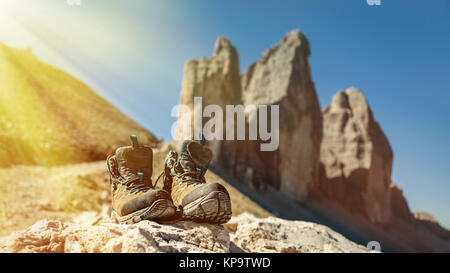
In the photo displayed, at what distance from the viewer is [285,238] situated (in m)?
3.87

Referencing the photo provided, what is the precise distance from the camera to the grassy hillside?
17750 mm

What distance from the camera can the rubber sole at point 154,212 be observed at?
2.47 m

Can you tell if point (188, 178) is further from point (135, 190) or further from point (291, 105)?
point (291, 105)

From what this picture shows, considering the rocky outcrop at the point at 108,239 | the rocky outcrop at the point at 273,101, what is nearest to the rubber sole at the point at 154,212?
the rocky outcrop at the point at 108,239

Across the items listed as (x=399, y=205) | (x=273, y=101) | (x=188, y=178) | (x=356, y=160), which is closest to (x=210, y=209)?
(x=188, y=178)

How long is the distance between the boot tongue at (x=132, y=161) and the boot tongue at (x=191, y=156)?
13.6 inches

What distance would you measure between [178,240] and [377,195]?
4273 centimetres

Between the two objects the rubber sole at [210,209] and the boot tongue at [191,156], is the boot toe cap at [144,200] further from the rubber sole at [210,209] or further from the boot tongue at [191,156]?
the boot tongue at [191,156]

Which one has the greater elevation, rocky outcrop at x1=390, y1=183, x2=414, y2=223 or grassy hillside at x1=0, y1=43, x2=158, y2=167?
grassy hillside at x1=0, y1=43, x2=158, y2=167

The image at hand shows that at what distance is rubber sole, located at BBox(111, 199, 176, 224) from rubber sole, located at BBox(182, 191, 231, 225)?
0.14 meters

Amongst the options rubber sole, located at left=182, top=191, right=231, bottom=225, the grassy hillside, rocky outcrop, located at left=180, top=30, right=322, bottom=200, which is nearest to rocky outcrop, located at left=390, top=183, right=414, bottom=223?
rocky outcrop, located at left=180, top=30, right=322, bottom=200

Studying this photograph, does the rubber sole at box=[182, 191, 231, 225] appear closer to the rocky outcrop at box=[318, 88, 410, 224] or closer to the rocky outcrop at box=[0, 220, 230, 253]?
the rocky outcrop at box=[0, 220, 230, 253]

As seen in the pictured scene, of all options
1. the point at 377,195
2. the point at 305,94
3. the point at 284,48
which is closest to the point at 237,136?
the point at 305,94
